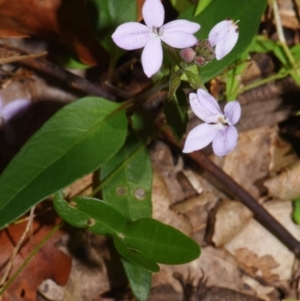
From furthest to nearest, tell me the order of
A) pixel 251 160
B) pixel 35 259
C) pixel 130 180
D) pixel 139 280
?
pixel 251 160 → pixel 35 259 → pixel 130 180 → pixel 139 280

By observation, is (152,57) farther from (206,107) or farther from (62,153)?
(62,153)

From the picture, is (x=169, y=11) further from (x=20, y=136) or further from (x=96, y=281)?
(x=96, y=281)

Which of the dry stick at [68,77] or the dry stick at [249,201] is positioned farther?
the dry stick at [249,201]

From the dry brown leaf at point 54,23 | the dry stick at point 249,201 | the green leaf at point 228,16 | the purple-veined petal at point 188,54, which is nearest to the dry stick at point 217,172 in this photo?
the dry stick at point 249,201

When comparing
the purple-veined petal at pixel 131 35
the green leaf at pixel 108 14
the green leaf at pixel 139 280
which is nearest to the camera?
the purple-veined petal at pixel 131 35

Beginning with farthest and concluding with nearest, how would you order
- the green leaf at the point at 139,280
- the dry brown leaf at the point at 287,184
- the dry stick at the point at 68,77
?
the dry brown leaf at the point at 287,184, the dry stick at the point at 68,77, the green leaf at the point at 139,280

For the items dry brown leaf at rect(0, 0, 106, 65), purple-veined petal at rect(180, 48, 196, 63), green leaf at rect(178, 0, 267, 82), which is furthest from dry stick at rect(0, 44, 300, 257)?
purple-veined petal at rect(180, 48, 196, 63)

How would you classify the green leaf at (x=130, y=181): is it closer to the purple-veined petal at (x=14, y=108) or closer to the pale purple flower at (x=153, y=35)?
the purple-veined petal at (x=14, y=108)

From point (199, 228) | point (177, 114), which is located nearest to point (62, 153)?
point (177, 114)
